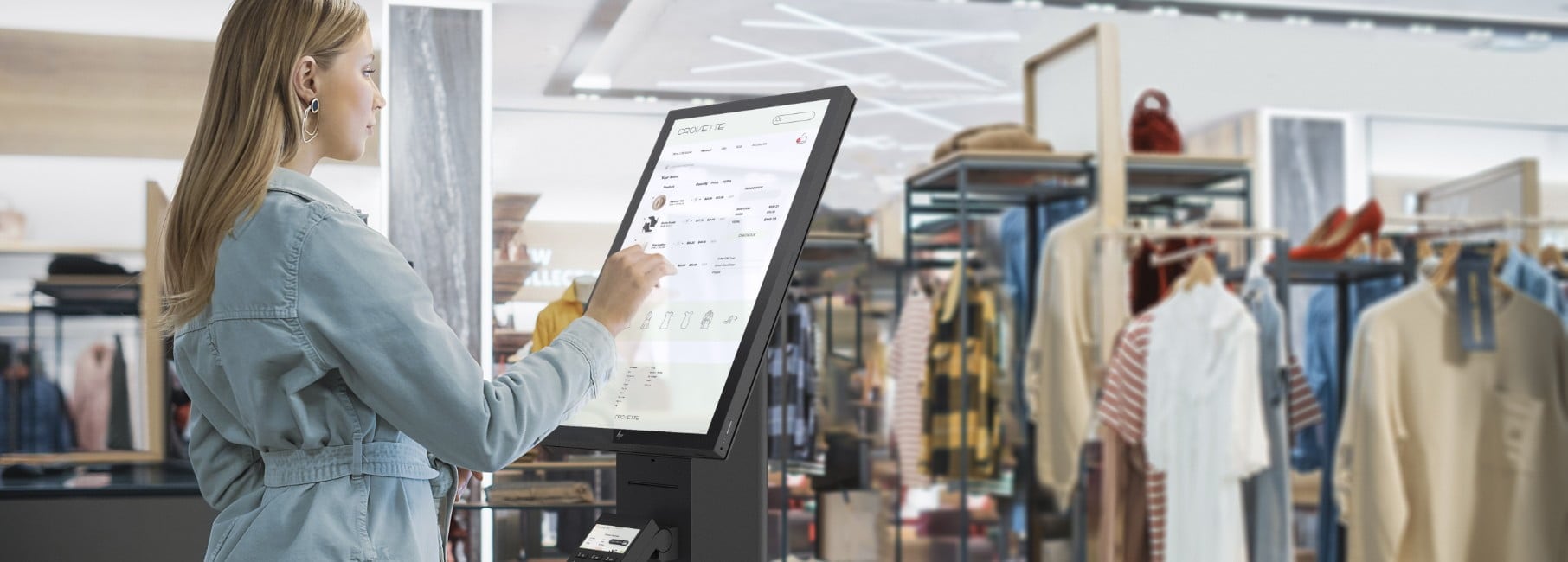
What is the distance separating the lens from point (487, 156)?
10.1 ft

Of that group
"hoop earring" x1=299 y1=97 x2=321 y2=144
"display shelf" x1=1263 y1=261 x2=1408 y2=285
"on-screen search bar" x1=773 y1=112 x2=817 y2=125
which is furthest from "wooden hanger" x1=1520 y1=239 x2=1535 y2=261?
"hoop earring" x1=299 y1=97 x2=321 y2=144

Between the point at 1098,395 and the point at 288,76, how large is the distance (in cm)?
334

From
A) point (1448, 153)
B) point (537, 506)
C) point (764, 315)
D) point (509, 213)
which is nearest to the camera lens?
point (764, 315)

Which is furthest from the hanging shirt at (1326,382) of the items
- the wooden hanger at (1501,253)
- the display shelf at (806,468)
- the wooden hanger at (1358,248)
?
the display shelf at (806,468)

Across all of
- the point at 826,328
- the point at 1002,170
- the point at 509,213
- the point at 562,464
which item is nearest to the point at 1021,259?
the point at 1002,170

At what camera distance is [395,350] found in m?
1.00

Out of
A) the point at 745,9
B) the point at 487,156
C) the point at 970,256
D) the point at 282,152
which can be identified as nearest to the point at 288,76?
the point at 282,152

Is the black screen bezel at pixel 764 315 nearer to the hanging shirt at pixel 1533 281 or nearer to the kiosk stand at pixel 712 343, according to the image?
the kiosk stand at pixel 712 343

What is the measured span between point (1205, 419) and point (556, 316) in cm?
188

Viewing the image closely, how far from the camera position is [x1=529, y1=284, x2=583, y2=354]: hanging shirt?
279 cm

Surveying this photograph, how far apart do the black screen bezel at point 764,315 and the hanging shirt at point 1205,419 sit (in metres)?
2.48

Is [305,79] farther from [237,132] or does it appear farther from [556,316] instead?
[556,316]

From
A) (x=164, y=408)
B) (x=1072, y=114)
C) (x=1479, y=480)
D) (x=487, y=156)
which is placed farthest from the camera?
(x=1072, y=114)

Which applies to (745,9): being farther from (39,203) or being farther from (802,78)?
(39,203)
